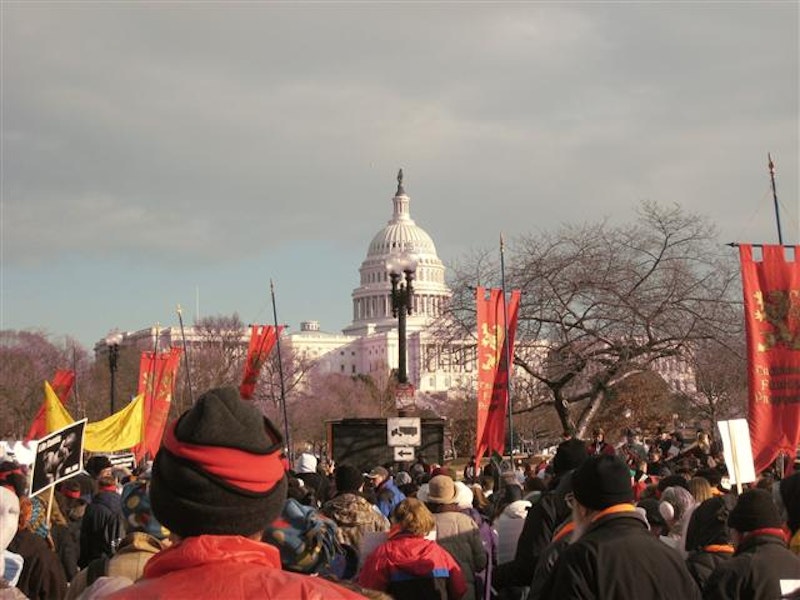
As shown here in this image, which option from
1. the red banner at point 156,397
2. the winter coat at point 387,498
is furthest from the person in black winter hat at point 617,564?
the red banner at point 156,397

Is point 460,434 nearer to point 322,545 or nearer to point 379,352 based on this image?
point 322,545

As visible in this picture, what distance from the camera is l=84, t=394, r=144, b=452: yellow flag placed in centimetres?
2605

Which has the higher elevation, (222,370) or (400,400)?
(222,370)

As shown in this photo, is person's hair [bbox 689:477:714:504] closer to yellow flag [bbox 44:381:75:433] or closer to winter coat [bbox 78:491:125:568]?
winter coat [bbox 78:491:125:568]

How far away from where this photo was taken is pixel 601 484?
4836 millimetres

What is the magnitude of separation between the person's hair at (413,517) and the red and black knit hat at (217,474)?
4.47 metres

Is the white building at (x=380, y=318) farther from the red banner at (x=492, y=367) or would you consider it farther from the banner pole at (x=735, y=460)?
the banner pole at (x=735, y=460)

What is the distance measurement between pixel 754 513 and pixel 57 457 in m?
5.66

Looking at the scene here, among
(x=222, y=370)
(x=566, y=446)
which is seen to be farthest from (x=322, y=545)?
(x=222, y=370)

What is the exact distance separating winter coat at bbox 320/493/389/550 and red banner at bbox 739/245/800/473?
648 centimetres

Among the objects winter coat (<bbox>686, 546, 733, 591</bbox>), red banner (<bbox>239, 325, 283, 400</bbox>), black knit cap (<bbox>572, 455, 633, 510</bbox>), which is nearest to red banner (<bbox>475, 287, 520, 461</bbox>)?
red banner (<bbox>239, 325, 283, 400</bbox>)

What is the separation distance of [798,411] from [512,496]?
16.5 ft

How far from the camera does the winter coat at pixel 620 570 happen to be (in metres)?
4.48

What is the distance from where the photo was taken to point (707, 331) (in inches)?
961
